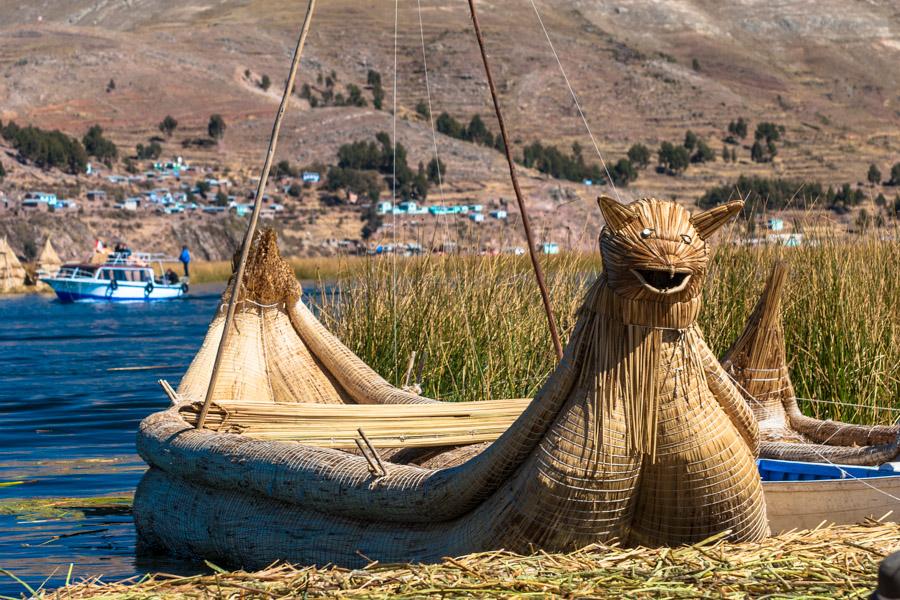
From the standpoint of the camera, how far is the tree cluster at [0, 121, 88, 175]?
253ft

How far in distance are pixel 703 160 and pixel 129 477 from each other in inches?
3152

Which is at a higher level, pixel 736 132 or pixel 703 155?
pixel 736 132

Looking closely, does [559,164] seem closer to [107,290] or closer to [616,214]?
[107,290]

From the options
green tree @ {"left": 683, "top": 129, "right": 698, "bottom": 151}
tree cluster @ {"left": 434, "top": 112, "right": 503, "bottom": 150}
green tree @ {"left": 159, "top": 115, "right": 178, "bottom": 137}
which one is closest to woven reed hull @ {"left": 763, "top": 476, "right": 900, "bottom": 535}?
green tree @ {"left": 683, "top": 129, "right": 698, "bottom": 151}

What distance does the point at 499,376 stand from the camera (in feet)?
30.5

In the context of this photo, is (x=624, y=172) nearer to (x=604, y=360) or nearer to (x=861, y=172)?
(x=861, y=172)

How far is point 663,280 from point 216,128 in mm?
86451

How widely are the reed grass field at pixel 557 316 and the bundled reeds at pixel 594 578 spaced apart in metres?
4.43

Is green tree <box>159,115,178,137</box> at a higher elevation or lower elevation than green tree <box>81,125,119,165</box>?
higher

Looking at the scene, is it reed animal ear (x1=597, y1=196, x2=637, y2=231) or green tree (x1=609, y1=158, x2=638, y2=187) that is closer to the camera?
reed animal ear (x1=597, y1=196, x2=637, y2=231)

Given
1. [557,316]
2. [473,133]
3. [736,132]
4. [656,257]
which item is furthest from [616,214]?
[736,132]

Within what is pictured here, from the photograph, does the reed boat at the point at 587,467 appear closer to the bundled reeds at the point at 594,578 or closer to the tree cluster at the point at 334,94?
the bundled reeds at the point at 594,578

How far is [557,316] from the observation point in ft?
31.6

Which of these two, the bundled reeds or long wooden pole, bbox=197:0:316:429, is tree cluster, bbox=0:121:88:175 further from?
the bundled reeds
